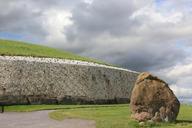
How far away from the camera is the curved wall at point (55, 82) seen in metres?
45.0

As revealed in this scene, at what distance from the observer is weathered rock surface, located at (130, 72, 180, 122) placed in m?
24.0

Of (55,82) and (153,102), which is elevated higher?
(55,82)

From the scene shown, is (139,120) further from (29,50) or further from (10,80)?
(29,50)

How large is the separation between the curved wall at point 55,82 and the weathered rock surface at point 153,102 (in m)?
22.4

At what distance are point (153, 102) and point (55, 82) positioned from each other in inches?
976

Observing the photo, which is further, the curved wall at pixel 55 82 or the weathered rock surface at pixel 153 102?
the curved wall at pixel 55 82

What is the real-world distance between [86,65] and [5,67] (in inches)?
407

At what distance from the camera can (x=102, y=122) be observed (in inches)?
947

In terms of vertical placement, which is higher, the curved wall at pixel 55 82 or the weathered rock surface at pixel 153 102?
the curved wall at pixel 55 82

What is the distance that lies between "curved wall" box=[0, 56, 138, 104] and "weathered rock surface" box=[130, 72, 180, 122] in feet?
73.5

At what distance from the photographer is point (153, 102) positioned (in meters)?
24.2

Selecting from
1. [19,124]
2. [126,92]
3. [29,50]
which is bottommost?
[19,124]

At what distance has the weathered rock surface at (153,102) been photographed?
24.0 meters

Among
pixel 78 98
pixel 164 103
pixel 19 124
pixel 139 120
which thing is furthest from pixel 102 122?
pixel 78 98
